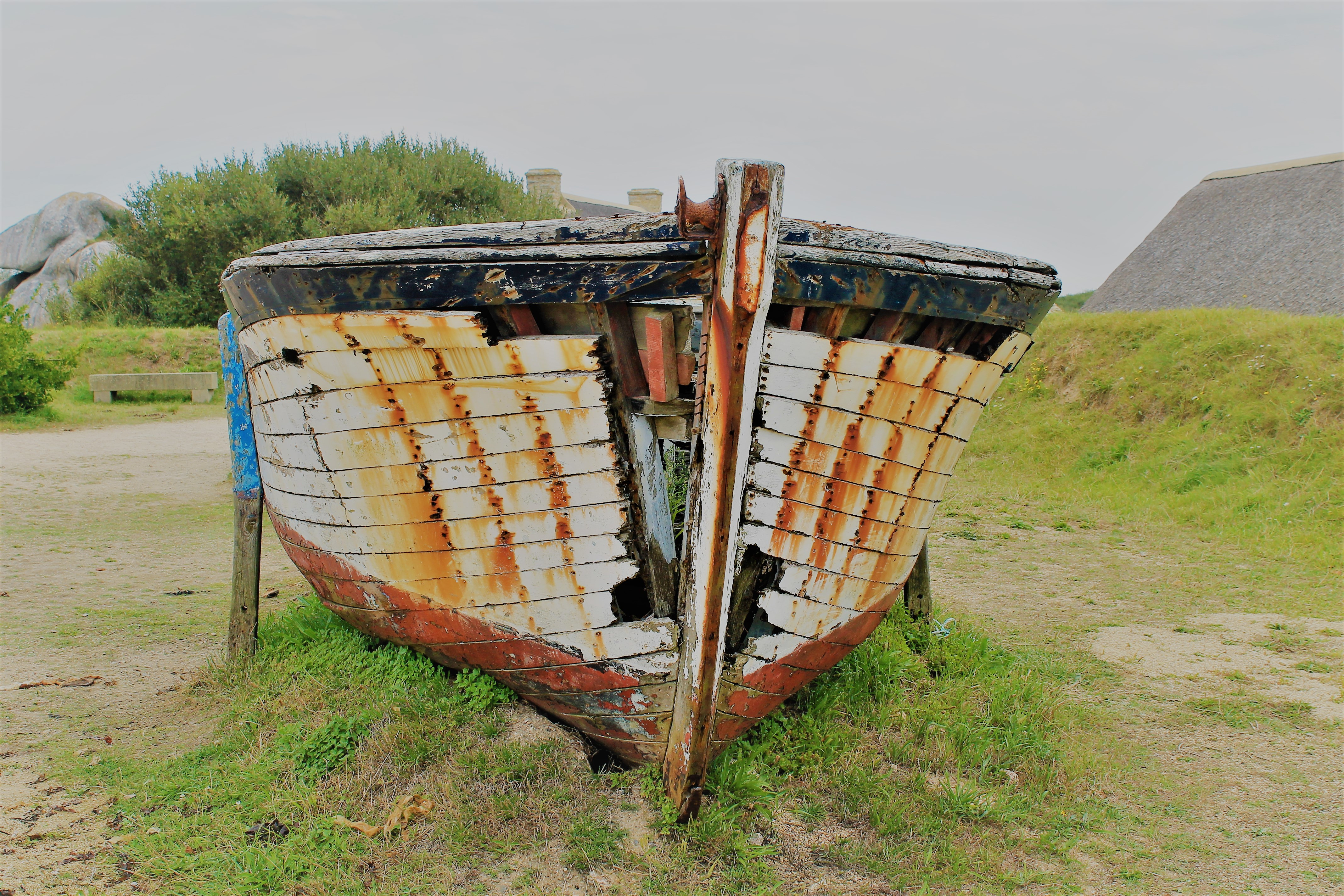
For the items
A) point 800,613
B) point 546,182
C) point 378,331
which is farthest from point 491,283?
point 546,182

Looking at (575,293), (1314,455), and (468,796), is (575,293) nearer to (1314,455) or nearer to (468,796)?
(468,796)

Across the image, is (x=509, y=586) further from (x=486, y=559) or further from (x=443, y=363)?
(x=443, y=363)

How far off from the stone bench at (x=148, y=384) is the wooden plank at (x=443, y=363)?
45.9 feet

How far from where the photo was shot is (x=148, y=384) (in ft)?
48.1

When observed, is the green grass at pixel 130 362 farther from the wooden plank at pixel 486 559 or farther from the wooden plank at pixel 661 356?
the wooden plank at pixel 661 356

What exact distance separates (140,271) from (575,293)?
2159 centimetres

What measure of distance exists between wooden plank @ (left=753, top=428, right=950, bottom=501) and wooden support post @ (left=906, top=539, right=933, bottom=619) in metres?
1.61

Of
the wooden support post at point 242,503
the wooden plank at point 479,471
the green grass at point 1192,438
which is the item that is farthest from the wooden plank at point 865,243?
the green grass at point 1192,438

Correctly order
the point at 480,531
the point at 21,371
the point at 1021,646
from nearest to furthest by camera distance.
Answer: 1. the point at 480,531
2. the point at 1021,646
3. the point at 21,371

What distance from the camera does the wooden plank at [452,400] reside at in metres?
2.62

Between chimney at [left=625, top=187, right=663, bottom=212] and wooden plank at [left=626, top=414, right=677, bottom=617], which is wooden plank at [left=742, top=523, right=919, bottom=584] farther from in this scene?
chimney at [left=625, top=187, right=663, bottom=212]

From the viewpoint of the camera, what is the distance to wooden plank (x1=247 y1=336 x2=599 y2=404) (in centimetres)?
258

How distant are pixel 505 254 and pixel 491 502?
81 cm

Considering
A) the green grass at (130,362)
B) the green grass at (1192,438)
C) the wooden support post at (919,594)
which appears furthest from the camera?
the green grass at (130,362)
